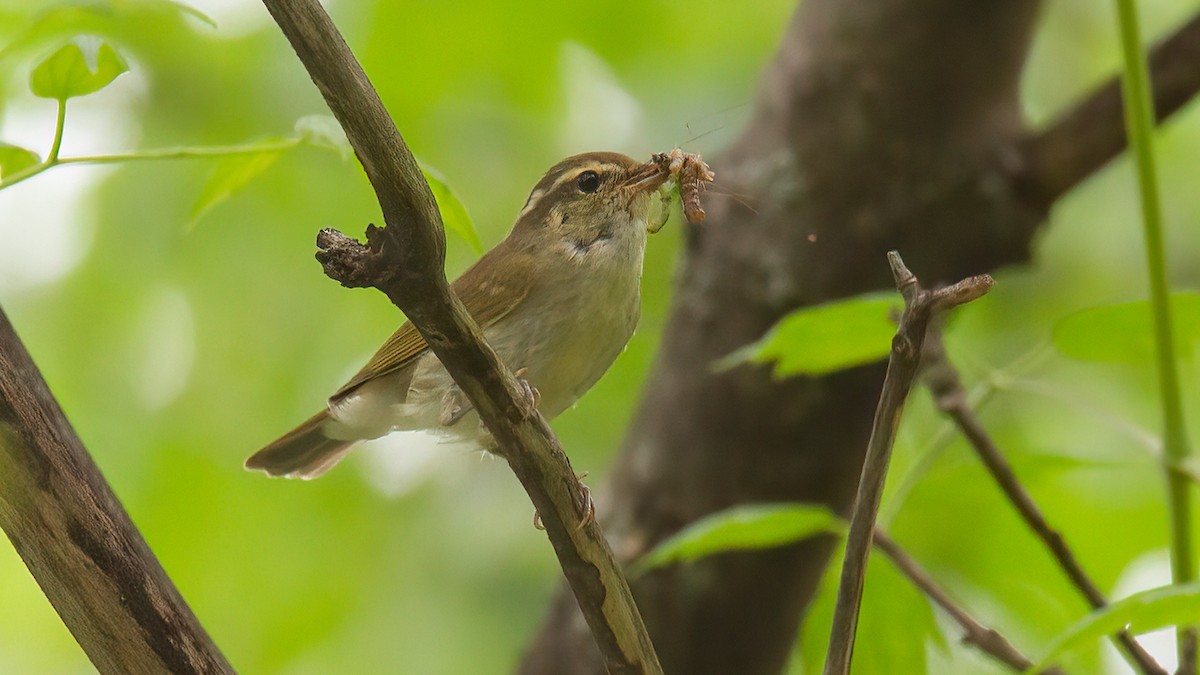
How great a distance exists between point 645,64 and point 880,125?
4.63ft

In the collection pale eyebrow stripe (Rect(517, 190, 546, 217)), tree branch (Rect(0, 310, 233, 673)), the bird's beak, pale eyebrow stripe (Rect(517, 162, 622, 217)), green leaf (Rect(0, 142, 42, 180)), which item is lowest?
tree branch (Rect(0, 310, 233, 673))

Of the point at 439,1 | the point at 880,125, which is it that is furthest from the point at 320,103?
the point at 880,125

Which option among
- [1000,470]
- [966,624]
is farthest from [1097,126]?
[966,624]

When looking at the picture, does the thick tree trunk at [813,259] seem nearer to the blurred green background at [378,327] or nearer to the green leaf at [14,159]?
the blurred green background at [378,327]

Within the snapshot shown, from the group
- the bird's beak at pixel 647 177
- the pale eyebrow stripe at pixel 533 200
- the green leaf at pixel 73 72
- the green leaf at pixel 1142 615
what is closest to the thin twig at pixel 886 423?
the green leaf at pixel 1142 615

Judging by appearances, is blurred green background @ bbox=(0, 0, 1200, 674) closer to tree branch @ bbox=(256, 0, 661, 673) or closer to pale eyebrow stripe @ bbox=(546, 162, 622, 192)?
pale eyebrow stripe @ bbox=(546, 162, 622, 192)

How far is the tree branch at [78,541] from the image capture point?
5.74 feet

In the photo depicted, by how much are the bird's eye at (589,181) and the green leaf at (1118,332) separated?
57.7 inches

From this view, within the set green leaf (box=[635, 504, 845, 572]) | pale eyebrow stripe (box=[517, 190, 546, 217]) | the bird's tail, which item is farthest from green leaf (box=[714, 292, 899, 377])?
the bird's tail

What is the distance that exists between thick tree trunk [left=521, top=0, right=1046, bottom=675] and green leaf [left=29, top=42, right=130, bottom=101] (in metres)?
2.20

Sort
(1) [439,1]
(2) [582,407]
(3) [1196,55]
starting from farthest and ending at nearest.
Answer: (2) [582,407] → (1) [439,1] → (3) [1196,55]

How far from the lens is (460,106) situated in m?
4.68

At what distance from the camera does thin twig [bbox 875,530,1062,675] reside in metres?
2.18

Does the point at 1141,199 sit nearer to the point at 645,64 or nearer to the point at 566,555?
the point at 566,555
